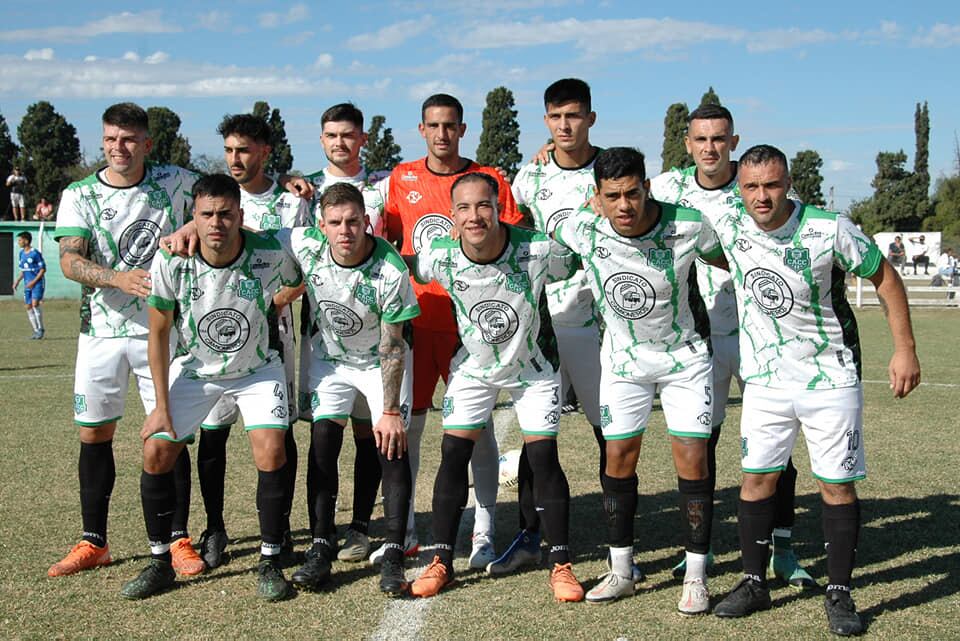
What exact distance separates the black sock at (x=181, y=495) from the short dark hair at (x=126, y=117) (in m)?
1.87

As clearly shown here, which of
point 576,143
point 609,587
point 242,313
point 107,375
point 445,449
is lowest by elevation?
point 609,587

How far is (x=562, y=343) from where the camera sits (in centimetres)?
557

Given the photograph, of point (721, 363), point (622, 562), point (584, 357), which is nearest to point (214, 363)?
point (584, 357)

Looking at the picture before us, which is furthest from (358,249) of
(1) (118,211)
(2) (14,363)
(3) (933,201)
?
(3) (933,201)

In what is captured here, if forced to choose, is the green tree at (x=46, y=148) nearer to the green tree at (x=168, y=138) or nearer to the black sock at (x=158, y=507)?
the green tree at (x=168, y=138)

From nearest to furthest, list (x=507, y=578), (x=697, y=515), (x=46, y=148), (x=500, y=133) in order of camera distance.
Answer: (x=697, y=515), (x=507, y=578), (x=500, y=133), (x=46, y=148)

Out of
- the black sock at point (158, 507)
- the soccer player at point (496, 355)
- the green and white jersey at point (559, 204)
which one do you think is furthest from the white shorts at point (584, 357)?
the black sock at point (158, 507)

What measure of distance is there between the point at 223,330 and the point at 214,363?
0.60ft

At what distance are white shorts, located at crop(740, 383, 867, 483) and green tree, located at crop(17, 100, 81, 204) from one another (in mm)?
64088

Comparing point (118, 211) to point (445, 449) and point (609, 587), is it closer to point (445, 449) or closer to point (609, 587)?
point (445, 449)

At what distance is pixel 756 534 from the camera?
15.4 ft

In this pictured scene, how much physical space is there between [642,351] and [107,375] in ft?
9.66

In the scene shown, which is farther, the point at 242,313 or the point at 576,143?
the point at 576,143

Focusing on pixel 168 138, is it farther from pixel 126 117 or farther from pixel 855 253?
pixel 855 253
